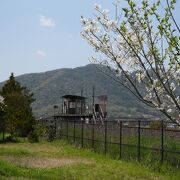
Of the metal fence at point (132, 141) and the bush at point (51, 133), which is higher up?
the metal fence at point (132, 141)

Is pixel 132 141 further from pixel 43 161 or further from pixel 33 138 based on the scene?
pixel 33 138

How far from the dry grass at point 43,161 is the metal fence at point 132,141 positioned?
2478 millimetres

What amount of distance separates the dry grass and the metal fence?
248 cm

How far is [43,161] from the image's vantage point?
2208 cm

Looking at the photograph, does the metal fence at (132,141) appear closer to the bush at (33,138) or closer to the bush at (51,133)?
the bush at (33,138)

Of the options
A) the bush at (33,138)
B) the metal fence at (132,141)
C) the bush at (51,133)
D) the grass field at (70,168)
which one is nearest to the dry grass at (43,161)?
the grass field at (70,168)

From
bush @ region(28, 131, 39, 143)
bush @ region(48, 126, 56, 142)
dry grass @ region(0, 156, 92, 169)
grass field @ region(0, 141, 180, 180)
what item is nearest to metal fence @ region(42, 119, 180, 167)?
grass field @ region(0, 141, 180, 180)

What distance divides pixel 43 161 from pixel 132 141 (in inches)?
212

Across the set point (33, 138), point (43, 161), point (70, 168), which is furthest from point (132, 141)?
point (33, 138)

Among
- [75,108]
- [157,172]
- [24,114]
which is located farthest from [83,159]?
[75,108]

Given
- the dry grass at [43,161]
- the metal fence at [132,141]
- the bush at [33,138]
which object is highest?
the metal fence at [132,141]

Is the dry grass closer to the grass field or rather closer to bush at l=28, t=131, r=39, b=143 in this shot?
the grass field

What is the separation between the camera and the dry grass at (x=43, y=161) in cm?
2014

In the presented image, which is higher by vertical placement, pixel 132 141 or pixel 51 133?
pixel 132 141
